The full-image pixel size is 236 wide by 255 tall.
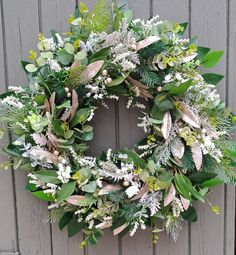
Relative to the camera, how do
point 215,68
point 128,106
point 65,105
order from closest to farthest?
point 65,105 < point 128,106 < point 215,68

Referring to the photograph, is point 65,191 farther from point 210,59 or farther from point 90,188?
point 210,59

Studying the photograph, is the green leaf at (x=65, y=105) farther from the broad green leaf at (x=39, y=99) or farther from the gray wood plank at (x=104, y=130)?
the gray wood plank at (x=104, y=130)

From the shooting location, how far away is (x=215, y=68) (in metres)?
1.39

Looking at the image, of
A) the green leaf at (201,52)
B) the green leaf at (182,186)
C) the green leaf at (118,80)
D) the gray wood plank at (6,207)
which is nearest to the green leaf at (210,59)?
the green leaf at (201,52)

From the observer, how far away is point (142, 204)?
123cm

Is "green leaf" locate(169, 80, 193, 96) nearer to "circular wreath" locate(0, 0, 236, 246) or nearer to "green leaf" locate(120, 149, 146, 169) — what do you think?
"circular wreath" locate(0, 0, 236, 246)

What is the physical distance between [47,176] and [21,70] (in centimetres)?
42

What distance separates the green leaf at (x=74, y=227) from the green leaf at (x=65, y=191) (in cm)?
15

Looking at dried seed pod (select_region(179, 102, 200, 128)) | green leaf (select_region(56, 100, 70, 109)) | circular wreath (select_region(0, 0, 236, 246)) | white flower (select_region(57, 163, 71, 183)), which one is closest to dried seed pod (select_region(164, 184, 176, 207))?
circular wreath (select_region(0, 0, 236, 246))

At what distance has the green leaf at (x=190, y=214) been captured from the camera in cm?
134

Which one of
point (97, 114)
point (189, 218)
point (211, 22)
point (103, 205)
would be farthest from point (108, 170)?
point (211, 22)

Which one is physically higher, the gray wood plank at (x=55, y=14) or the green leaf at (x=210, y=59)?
the gray wood plank at (x=55, y=14)

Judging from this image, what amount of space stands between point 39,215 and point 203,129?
0.69 metres

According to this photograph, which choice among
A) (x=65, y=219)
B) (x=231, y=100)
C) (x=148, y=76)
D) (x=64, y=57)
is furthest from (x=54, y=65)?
(x=231, y=100)
